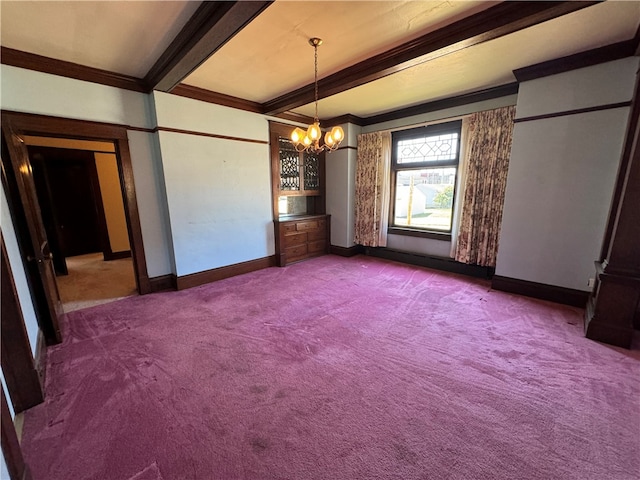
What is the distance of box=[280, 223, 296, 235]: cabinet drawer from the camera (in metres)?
4.86

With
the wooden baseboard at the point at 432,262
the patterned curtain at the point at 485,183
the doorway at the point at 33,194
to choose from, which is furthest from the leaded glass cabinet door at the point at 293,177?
the patterned curtain at the point at 485,183

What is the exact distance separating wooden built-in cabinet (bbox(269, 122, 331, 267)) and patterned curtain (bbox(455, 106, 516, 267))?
8.78 feet

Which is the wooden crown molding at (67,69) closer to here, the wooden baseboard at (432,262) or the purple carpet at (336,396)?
the purple carpet at (336,396)

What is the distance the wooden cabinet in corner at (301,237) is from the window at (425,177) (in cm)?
145

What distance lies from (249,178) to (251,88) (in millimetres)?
1327

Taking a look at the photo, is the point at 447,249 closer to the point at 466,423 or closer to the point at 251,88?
the point at 466,423

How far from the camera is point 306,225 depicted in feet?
17.3

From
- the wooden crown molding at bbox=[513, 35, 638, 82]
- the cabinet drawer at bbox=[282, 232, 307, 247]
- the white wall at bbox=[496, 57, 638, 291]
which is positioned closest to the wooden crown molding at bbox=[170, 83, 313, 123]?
the cabinet drawer at bbox=[282, 232, 307, 247]

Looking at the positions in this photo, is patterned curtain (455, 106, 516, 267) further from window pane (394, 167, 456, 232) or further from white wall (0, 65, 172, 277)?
white wall (0, 65, 172, 277)

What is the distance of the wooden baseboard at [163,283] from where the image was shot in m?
3.73

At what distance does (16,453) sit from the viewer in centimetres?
121

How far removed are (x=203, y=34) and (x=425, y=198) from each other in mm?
4073

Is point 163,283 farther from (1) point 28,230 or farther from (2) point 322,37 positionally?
(2) point 322,37

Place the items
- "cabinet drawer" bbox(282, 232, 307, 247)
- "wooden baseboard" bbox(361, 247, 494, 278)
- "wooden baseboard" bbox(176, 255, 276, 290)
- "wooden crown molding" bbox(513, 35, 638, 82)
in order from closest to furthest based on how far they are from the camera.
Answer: "wooden crown molding" bbox(513, 35, 638, 82) → "wooden baseboard" bbox(176, 255, 276, 290) → "wooden baseboard" bbox(361, 247, 494, 278) → "cabinet drawer" bbox(282, 232, 307, 247)
